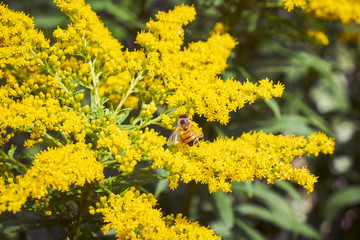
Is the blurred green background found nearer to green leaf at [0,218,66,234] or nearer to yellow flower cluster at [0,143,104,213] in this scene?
green leaf at [0,218,66,234]

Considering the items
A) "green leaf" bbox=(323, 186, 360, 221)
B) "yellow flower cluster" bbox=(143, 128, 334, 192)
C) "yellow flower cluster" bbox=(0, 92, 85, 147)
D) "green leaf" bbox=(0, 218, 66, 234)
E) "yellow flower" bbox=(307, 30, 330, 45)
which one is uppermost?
"yellow flower" bbox=(307, 30, 330, 45)

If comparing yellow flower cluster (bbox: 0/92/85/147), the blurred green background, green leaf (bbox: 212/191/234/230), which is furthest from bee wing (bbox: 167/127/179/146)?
green leaf (bbox: 212/191/234/230)

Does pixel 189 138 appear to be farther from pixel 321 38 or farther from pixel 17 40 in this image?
pixel 321 38

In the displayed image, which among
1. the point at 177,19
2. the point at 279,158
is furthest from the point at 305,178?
the point at 177,19

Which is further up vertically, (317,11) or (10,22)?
(317,11)

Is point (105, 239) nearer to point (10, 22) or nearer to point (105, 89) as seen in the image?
point (105, 89)

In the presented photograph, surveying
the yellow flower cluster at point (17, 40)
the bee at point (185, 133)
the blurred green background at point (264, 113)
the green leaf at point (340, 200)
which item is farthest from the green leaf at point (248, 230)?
the yellow flower cluster at point (17, 40)

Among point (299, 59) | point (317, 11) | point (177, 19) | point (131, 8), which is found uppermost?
point (131, 8)
